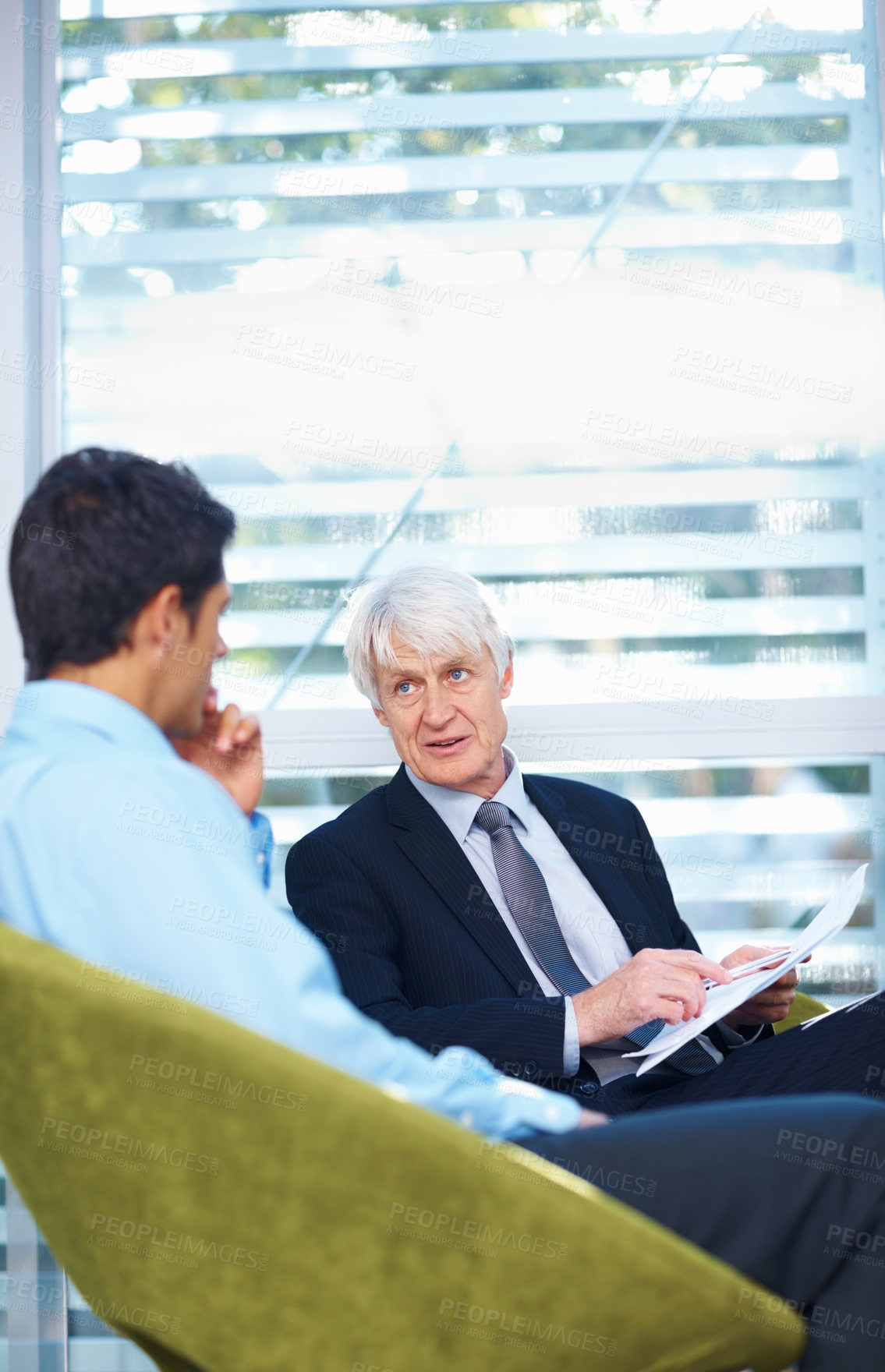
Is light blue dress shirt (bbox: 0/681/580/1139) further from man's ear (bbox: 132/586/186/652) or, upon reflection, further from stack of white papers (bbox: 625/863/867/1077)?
stack of white papers (bbox: 625/863/867/1077)

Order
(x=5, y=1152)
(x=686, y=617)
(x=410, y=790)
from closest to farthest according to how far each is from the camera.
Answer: (x=5, y=1152) → (x=410, y=790) → (x=686, y=617)

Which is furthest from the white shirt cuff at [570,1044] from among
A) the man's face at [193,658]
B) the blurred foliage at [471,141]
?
the blurred foliage at [471,141]

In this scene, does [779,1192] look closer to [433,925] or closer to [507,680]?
[433,925]

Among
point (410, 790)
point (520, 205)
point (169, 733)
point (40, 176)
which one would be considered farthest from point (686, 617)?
point (40, 176)

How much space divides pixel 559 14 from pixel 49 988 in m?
2.36

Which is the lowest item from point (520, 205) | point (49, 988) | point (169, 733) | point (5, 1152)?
point (5, 1152)

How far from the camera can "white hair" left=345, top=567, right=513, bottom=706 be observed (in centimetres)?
211

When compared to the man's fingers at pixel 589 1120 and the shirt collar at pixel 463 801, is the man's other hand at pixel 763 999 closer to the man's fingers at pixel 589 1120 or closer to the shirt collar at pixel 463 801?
the shirt collar at pixel 463 801

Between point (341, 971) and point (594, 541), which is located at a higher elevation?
point (594, 541)

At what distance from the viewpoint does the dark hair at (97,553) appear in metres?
1.22

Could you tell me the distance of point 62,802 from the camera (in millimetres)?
1062

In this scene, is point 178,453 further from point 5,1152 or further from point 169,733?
point 5,1152

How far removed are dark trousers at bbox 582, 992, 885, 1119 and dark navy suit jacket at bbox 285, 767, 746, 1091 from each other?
0.08 metres

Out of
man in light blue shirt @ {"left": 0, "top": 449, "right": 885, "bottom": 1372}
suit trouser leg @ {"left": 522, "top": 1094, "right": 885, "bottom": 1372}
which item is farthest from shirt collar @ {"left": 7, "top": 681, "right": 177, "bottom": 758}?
suit trouser leg @ {"left": 522, "top": 1094, "right": 885, "bottom": 1372}
